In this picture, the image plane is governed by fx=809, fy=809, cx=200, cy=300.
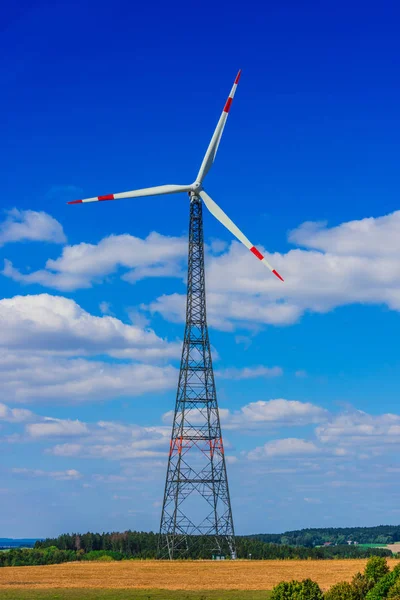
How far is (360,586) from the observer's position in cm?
5894

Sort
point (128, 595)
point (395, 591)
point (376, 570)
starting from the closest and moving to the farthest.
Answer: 1. point (395, 591)
2. point (376, 570)
3. point (128, 595)

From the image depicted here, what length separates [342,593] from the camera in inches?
2191

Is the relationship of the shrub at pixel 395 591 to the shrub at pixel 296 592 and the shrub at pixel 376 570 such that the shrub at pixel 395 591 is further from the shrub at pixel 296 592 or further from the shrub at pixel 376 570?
the shrub at pixel 376 570

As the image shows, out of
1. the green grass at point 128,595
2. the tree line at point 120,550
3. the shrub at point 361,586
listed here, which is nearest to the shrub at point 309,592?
the shrub at point 361,586

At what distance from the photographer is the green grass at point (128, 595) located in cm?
6625

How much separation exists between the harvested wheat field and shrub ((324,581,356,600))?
461 inches

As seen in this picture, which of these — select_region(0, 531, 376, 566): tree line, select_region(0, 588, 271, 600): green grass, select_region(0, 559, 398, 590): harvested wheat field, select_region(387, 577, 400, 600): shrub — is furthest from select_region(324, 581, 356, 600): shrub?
select_region(0, 531, 376, 566): tree line

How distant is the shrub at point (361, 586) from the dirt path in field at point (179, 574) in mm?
6814

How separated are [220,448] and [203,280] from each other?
73.9 ft

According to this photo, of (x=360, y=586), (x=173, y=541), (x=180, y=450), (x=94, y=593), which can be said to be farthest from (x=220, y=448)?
(x=360, y=586)

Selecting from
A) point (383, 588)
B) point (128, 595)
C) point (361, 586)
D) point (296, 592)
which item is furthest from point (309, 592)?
point (128, 595)

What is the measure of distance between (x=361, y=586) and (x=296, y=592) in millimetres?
6971

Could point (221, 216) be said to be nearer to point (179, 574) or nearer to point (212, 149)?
point (212, 149)

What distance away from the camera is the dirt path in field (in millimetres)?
76438
